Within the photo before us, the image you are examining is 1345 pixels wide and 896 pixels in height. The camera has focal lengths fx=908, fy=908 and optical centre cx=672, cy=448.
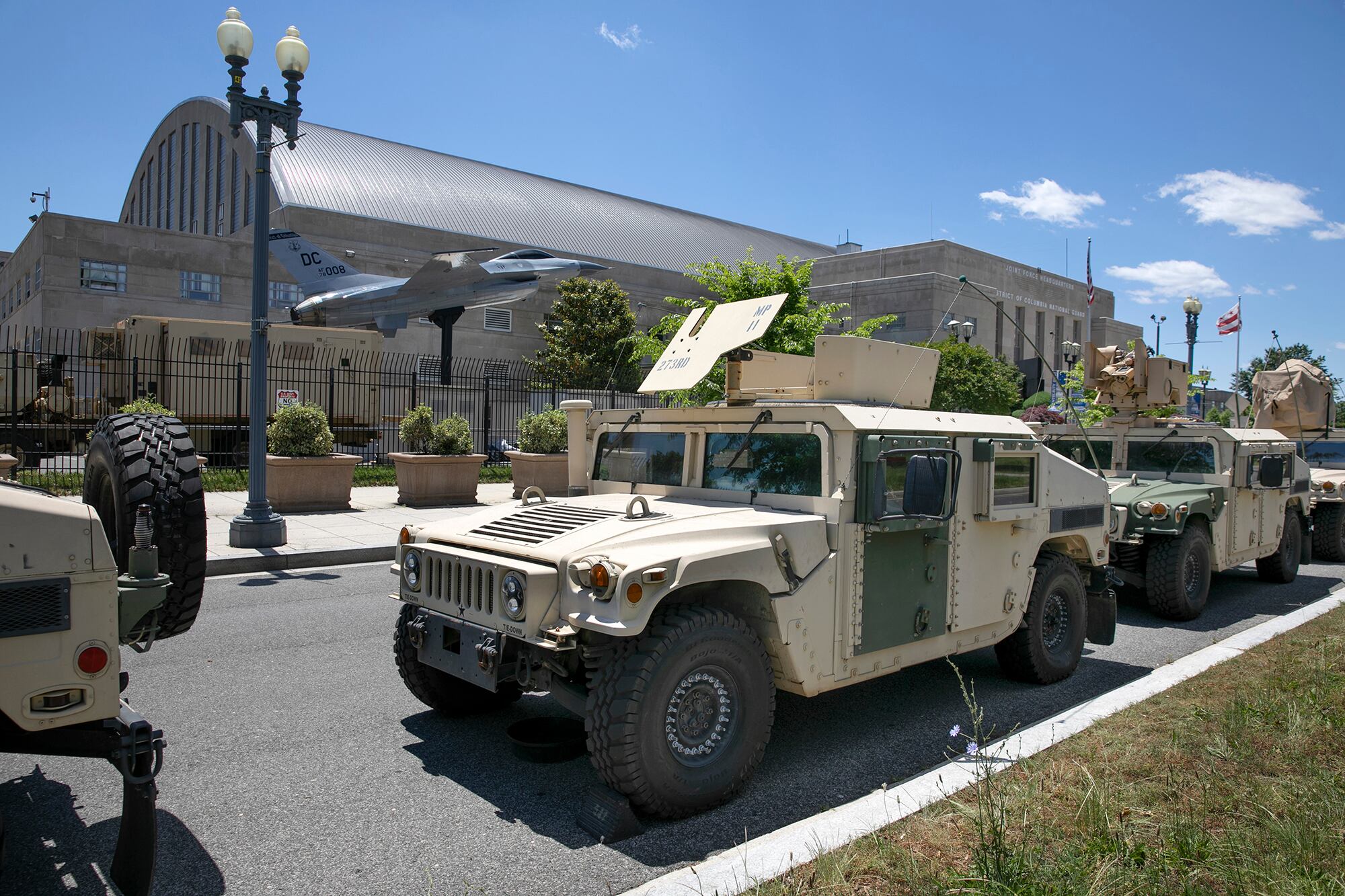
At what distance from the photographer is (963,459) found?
5262 mm

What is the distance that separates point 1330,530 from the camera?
12.1 m

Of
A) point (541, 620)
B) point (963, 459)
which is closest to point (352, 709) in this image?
point (541, 620)

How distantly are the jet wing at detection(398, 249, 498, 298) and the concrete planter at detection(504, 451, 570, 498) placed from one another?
16151 mm

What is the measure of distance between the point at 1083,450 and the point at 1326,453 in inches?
308

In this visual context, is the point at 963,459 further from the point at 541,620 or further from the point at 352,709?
the point at 352,709

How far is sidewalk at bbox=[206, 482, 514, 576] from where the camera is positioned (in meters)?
10.3

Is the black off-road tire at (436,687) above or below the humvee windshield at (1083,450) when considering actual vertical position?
below

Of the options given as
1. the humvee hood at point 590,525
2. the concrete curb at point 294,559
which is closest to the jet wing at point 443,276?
the concrete curb at point 294,559

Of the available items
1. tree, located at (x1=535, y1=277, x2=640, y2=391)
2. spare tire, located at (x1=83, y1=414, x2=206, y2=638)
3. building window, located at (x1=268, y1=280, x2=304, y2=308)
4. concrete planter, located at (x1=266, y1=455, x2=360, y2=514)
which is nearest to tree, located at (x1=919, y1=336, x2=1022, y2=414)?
tree, located at (x1=535, y1=277, x2=640, y2=391)

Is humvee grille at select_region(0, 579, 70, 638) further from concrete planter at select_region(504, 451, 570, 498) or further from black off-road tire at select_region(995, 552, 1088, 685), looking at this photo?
concrete planter at select_region(504, 451, 570, 498)

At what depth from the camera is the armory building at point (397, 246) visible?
35250mm

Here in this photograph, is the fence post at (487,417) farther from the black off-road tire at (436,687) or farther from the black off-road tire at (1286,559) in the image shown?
the black off-road tire at (436,687)

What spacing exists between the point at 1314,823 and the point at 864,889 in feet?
5.85

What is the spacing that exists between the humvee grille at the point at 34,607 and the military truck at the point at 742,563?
5.46ft
